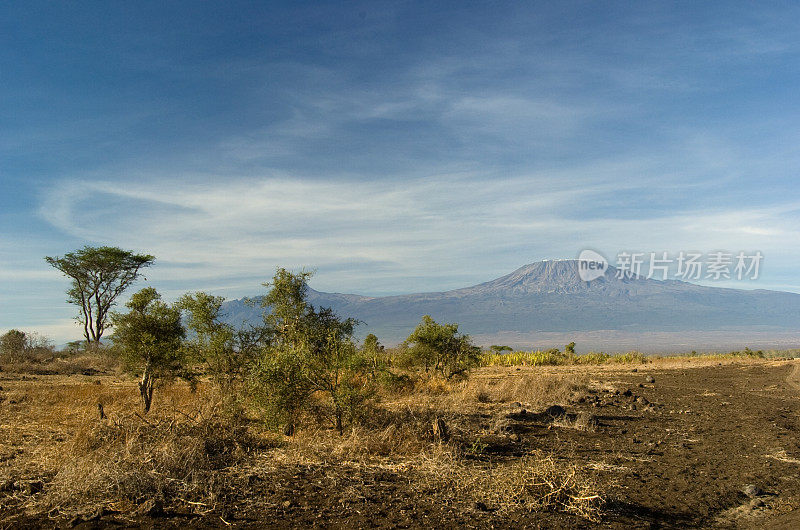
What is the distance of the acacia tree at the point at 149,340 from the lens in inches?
571

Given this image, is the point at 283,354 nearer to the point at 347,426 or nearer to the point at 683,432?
the point at 347,426

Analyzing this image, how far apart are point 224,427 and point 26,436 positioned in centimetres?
475

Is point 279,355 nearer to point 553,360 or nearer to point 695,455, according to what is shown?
point 695,455

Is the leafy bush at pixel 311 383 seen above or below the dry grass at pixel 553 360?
above

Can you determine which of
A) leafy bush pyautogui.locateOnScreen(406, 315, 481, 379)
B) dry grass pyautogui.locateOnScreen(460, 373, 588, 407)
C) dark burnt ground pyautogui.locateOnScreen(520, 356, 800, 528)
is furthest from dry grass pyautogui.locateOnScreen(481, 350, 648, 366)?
dark burnt ground pyautogui.locateOnScreen(520, 356, 800, 528)

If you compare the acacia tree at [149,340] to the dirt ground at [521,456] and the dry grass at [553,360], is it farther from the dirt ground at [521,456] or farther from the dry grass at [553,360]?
the dry grass at [553,360]

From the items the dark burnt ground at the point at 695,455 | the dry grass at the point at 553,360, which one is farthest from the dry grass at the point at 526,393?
the dry grass at the point at 553,360

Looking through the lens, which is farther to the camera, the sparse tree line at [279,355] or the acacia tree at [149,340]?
the acacia tree at [149,340]

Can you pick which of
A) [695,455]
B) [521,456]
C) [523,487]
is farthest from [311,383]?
[695,455]

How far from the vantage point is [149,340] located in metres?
14.5

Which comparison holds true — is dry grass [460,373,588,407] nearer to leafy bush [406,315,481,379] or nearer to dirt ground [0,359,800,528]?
dirt ground [0,359,800,528]

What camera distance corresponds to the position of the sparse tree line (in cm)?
1036

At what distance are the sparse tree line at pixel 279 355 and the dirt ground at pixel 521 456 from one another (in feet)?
5.25

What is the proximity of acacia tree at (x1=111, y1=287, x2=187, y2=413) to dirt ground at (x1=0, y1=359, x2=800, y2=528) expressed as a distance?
6.75 ft
